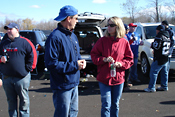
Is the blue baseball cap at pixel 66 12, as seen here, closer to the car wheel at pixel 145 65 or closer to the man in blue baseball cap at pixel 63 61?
the man in blue baseball cap at pixel 63 61

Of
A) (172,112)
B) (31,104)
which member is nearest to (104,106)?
(172,112)

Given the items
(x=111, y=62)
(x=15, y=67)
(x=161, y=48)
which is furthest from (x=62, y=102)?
(x=161, y=48)

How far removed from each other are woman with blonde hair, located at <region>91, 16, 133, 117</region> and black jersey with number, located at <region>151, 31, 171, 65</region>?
2334mm

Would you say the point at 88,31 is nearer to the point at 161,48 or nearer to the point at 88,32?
the point at 88,32

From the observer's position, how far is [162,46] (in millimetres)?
4988

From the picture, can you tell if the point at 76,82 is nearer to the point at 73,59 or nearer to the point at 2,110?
the point at 73,59

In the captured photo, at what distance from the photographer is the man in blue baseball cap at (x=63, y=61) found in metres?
2.21

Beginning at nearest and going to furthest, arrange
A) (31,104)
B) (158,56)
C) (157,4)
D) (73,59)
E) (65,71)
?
(65,71), (73,59), (31,104), (158,56), (157,4)

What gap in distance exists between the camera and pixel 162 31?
5.06 m

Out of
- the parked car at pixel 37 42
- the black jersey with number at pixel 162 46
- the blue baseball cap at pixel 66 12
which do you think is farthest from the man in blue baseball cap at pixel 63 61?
the parked car at pixel 37 42

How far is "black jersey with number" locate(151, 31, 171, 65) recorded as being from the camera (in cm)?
496

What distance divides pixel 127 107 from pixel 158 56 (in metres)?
1.90

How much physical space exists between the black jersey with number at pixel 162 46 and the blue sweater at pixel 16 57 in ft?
12.1

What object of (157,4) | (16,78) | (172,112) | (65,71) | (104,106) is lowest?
(172,112)
